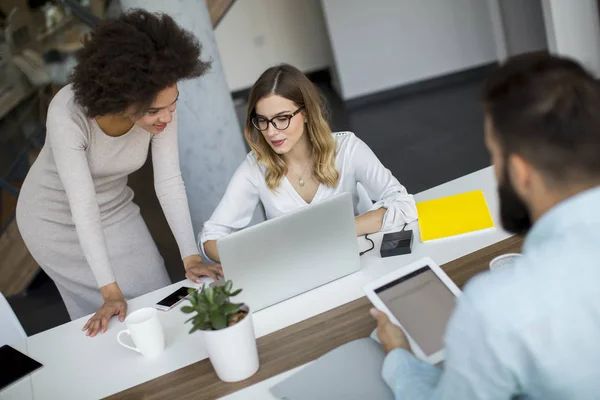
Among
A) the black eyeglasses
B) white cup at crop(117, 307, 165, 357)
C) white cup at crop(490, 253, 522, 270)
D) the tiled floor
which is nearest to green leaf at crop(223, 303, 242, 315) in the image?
white cup at crop(117, 307, 165, 357)

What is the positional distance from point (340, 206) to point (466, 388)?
79 centimetres

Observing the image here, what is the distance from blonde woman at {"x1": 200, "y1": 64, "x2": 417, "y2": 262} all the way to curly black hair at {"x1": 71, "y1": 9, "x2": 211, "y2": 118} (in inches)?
14.9

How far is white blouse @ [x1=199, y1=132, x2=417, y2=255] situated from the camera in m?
2.42

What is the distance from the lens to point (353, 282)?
190 cm

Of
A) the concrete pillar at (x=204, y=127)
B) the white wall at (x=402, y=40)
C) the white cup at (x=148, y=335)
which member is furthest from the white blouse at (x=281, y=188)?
the white wall at (x=402, y=40)

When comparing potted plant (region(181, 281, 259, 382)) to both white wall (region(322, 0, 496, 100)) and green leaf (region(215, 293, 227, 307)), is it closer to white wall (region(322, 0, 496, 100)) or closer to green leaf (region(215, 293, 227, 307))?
green leaf (region(215, 293, 227, 307))

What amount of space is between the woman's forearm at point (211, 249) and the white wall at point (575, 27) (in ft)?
12.5

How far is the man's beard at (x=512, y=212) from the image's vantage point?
1.21m

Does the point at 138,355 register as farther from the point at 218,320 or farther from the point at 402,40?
the point at 402,40

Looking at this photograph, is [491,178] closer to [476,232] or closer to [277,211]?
[476,232]

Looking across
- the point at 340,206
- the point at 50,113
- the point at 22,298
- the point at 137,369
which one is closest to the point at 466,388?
the point at 340,206

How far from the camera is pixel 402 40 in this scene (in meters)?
6.49

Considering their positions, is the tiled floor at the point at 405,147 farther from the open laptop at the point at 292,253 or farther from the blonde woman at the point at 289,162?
the open laptop at the point at 292,253

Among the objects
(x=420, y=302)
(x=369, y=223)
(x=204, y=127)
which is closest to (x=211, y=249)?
(x=369, y=223)
